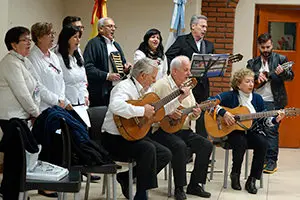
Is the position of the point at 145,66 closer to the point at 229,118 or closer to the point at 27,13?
the point at 229,118

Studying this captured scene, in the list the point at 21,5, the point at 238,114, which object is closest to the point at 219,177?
the point at 238,114

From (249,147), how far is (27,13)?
2858 millimetres

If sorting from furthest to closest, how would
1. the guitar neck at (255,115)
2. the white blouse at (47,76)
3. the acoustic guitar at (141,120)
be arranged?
the guitar neck at (255,115) < the white blouse at (47,76) < the acoustic guitar at (141,120)

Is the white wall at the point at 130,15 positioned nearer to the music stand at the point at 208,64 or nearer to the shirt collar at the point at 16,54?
the music stand at the point at 208,64

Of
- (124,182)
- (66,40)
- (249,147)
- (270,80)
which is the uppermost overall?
(66,40)

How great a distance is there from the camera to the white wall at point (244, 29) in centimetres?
897

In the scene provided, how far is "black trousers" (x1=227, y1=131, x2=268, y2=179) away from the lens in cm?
628

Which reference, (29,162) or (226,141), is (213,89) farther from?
(29,162)

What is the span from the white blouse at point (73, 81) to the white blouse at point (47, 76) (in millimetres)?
221

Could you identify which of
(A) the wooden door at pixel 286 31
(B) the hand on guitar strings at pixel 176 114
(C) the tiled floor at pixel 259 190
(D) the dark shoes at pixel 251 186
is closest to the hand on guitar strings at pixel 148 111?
(B) the hand on guitar strings at pixel 176 114

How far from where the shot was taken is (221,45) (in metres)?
8.95

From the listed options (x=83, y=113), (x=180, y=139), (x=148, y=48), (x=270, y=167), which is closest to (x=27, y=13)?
(x=148, y=48)

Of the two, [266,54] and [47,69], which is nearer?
[47,69]

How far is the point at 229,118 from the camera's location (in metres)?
6.16
